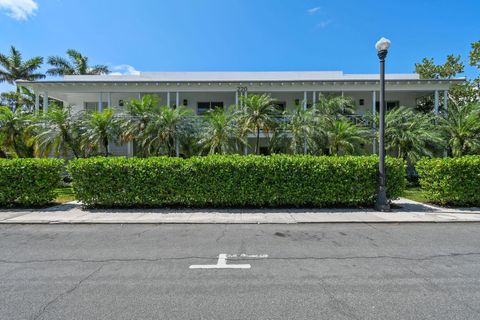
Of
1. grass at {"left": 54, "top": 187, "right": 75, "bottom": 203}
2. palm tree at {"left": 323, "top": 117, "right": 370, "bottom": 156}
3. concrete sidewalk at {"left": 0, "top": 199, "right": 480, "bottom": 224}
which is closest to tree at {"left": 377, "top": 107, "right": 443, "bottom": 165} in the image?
palm tree at {"left": 323, "top": 117, "right": 370, "bottom": 156}

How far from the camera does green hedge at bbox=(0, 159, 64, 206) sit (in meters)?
8.26

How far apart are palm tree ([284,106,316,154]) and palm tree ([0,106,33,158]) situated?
14453 mm

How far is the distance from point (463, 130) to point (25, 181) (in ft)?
66.7

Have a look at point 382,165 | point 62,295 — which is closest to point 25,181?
point 62,295

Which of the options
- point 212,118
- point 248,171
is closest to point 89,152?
point 212,118

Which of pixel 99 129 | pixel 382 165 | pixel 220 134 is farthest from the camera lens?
pixel 99 129

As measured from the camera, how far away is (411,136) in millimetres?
12891

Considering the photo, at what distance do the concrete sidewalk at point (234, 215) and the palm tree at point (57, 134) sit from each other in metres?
5.48

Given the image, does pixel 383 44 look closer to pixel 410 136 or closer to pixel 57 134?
pixel 410 136

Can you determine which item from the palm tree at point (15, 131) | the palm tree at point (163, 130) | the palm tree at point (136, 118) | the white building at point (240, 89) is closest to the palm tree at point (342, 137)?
the white building at point (240, 89)

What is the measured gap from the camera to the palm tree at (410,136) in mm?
12844

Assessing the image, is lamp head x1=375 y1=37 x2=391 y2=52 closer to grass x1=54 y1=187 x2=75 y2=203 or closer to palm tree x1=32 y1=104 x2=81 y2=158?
grass x1=54 y1=187 x2=75 y2=203

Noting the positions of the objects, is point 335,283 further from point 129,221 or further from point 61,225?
point 61,225

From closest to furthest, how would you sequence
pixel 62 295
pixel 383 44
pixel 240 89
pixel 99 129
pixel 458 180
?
pixel 62 295 → pixel 383 44 → pixel 458 180 → pixel 99 129 → pixel 240 89
